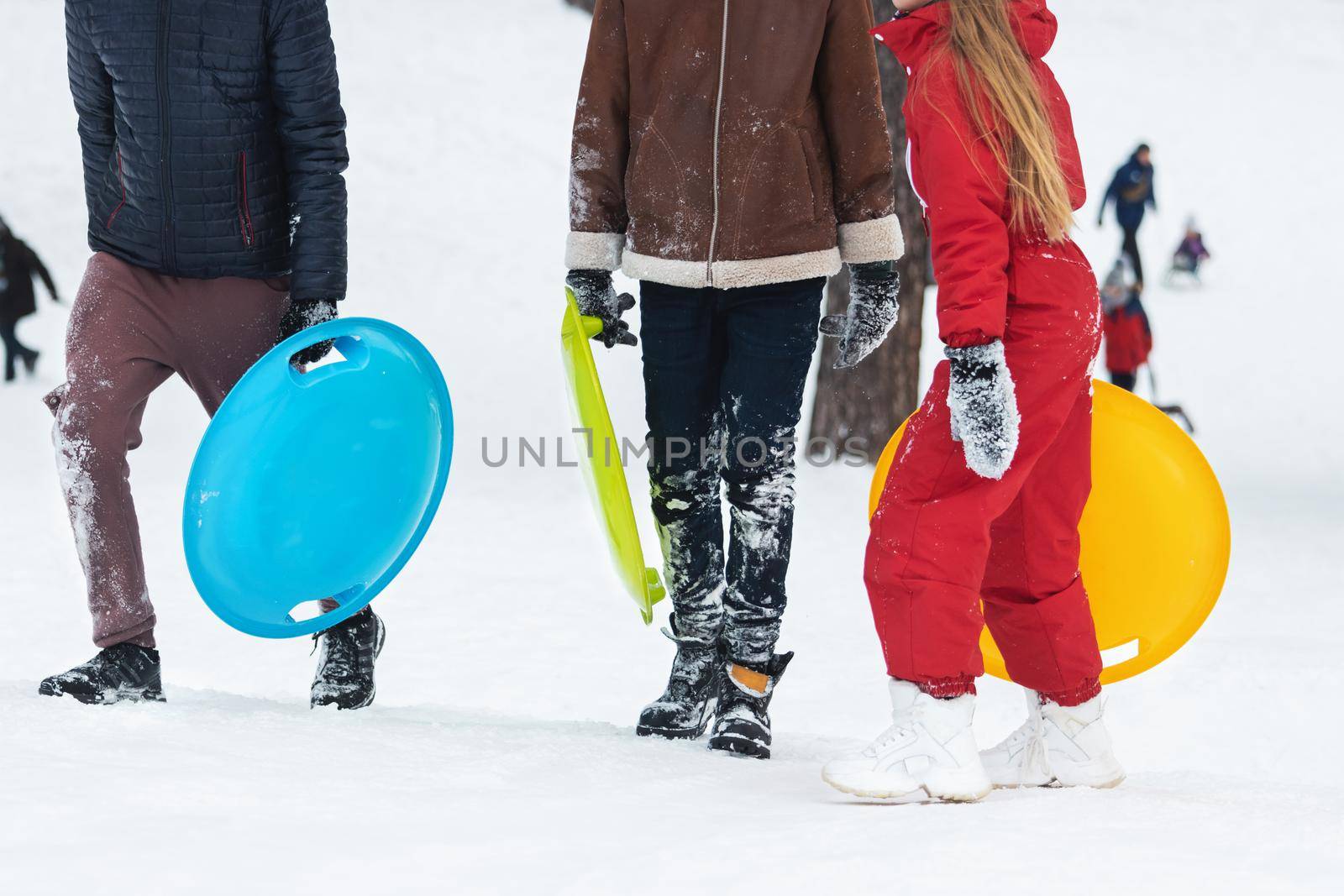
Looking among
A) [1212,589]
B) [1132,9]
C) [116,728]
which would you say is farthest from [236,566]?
[1132,9]

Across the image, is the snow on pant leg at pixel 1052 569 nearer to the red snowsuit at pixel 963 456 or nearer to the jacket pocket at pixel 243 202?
the red snowsuit at pixel 963 456

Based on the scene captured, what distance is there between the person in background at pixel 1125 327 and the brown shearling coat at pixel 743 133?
7.45m

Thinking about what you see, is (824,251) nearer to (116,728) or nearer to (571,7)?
(116,728)

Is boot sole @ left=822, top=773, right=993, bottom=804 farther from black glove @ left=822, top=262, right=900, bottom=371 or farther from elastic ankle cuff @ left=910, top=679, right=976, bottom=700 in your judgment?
black glove @ left=822, top=262, right=900, bottom=371

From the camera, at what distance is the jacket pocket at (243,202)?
3182mm

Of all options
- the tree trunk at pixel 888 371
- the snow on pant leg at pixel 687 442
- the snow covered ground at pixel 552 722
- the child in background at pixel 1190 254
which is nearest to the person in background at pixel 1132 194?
the child in background at pixel 1190 254

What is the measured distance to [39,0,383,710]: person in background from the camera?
10.1 feet

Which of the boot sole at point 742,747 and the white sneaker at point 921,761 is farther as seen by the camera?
the boot sole at point 742,747

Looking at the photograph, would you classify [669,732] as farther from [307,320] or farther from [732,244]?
[307,320]

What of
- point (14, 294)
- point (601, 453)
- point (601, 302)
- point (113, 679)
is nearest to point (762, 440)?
point (601, 453)

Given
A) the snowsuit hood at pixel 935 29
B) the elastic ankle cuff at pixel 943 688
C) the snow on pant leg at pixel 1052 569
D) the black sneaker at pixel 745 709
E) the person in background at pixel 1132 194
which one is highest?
the person in background at pixel 1132 194

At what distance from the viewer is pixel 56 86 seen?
16.0 m

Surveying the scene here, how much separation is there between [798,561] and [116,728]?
3432mm

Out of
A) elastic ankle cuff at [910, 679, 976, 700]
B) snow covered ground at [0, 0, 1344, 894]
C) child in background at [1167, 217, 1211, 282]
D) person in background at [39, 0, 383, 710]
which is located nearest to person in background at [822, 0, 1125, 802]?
elastic ankle cuff at [910, 679, 976, 700]
